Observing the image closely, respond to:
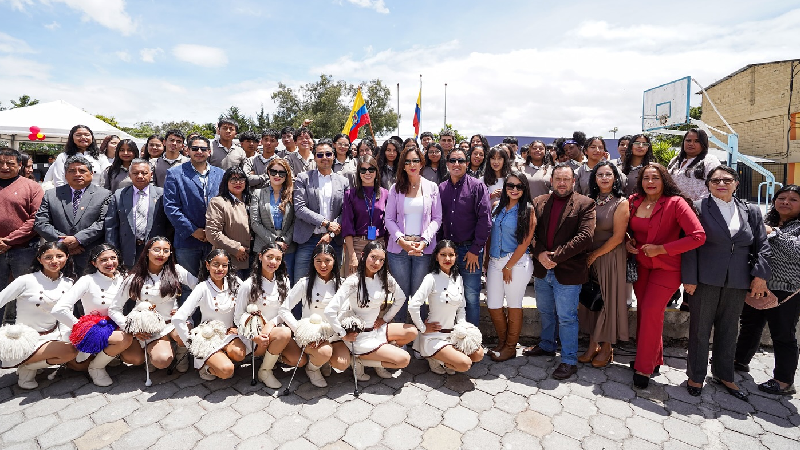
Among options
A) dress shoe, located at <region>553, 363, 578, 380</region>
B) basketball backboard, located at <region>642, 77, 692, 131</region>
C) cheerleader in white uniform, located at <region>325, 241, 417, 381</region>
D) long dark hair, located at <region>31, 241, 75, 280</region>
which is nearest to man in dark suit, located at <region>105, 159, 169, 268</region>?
long dark hair, located at <region>31, 241, 75, 280</region>

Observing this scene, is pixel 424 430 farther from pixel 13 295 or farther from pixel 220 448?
pixel 13 295

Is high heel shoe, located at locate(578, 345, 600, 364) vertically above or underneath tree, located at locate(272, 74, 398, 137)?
underneath

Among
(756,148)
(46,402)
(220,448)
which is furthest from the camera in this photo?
(756,148)

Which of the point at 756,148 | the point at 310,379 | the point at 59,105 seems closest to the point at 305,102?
the point at 59,105

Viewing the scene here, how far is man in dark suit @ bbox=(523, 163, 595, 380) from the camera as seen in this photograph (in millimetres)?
3869

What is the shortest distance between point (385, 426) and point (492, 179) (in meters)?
3.04

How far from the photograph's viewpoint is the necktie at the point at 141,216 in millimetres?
4406

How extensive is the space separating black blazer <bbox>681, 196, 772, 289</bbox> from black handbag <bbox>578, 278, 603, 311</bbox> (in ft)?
2.57

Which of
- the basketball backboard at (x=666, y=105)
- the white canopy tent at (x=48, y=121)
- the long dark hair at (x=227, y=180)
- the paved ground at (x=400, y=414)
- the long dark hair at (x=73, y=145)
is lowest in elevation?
the paved ground at (x=400, y=414)

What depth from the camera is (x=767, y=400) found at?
3609mm

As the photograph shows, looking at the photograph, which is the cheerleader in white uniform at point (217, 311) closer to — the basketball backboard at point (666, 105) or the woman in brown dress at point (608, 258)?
the woman in brown dress at point (608, 258)

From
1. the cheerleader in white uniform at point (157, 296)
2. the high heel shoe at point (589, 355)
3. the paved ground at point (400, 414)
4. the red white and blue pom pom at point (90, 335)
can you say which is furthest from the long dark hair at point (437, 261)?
the red white and blue pom pom at point (90, 335)

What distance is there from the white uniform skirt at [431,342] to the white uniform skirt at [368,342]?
1.12 ft

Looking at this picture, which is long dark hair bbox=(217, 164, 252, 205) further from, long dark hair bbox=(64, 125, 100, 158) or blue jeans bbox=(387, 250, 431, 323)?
long dark hair bbox=(64, 125, 100, 158)
